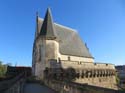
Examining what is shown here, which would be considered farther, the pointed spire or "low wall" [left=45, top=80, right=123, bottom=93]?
the pointed spire

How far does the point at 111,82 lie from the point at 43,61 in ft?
53.6

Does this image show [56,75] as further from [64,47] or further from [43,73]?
[64,47]

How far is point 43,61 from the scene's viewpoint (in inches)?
1080

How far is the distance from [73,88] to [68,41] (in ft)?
65.7

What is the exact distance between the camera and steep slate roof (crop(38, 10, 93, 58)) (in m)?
32.8

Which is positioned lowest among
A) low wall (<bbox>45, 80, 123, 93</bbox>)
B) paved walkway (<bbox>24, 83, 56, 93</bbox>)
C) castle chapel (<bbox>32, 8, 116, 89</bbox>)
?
paved walkway (<bbox>24, 83, 56, 93</bbox>)

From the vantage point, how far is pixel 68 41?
1393 inches

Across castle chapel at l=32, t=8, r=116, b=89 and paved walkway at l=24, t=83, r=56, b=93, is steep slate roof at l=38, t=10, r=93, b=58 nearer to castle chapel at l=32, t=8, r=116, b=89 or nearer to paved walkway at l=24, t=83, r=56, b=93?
castle chapel at l=32, t=8, r=116, b=89

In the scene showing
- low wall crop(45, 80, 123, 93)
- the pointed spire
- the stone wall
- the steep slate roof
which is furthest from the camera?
the steep slate roof

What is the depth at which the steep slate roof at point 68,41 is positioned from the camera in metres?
32.8

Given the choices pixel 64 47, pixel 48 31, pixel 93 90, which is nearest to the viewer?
pixel 93 90

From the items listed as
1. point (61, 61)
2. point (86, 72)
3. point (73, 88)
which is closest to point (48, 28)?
point (61, 61)

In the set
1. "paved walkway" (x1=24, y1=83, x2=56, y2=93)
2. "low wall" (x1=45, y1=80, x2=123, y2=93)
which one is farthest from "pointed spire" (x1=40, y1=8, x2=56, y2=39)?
"low wall" (x1=45, y1=80, x2=123, y2=93)

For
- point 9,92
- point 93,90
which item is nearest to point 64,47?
point 9,92
